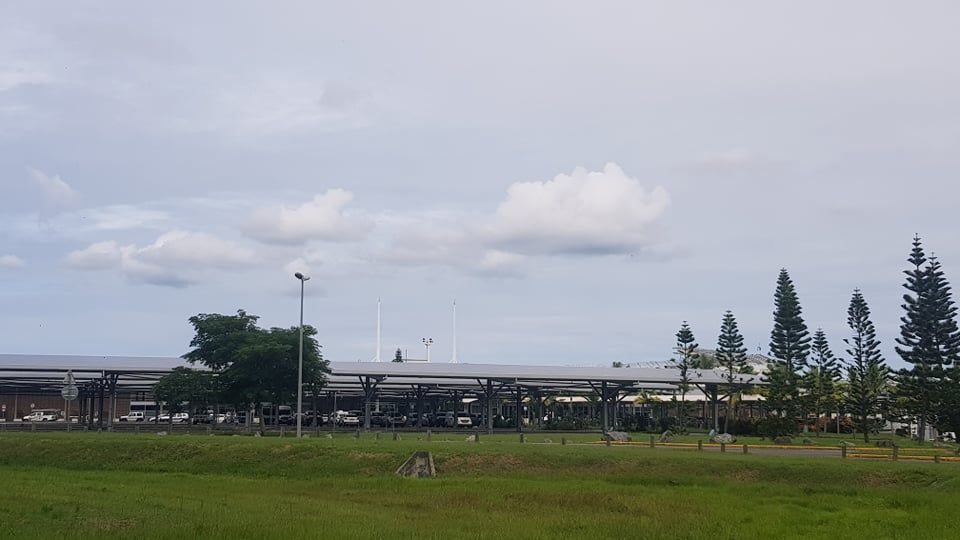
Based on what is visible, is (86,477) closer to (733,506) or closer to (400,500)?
(400,500)

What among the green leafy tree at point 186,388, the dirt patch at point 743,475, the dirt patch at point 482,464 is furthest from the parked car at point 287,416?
the dirt patch at point 743,475

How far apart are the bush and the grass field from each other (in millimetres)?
31992

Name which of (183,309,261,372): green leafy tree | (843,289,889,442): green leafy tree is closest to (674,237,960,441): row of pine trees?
(843,289,889,442): green leafy tree

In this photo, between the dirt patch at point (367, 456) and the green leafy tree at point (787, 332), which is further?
the green leafy tree at point (787, 332)

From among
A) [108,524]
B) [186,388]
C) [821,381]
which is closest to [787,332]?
[821,381]

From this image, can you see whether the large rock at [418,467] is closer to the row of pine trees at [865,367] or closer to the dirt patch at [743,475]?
the dirt patch at [743,475]

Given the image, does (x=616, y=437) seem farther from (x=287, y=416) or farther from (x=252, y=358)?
(x=287, y=416)

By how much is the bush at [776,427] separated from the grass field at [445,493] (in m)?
32.0

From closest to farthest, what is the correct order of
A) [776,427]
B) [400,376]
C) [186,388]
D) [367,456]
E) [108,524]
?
1. [108,524]
2. [367,456]
3. [186,388]
4. [776,427]
5. [400,376]

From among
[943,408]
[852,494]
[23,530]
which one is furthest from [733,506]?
[943,408]

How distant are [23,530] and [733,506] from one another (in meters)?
17.8

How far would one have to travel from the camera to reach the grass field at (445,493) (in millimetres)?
22781

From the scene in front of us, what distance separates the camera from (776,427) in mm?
69875

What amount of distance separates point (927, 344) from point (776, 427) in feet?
48.8
